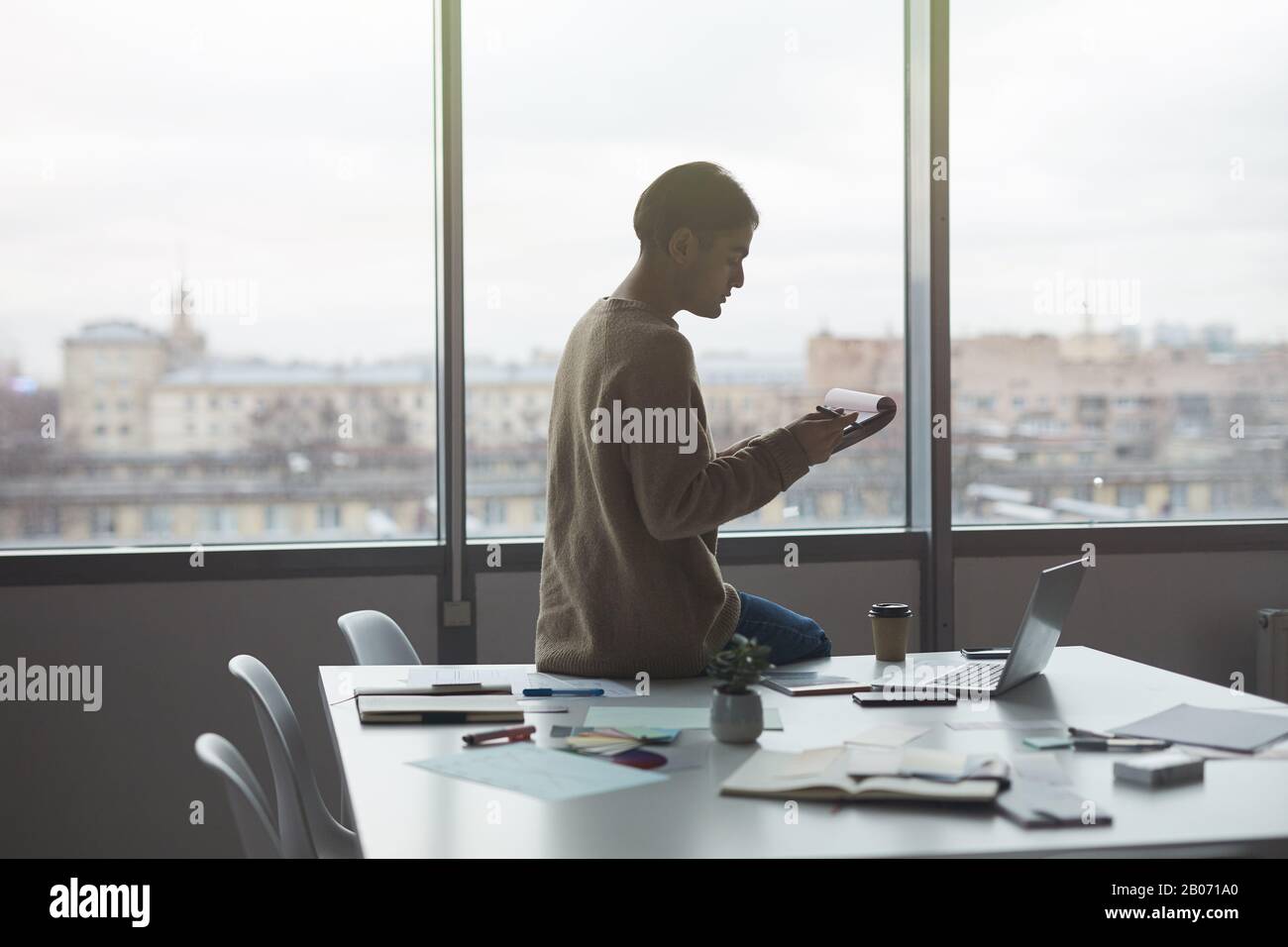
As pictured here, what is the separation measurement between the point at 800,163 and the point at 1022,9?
89 centimetres

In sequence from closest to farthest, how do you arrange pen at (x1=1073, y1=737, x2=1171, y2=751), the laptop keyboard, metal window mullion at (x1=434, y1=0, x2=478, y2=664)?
1. pen at (x1=1073, y1=737, x2=1171, y2=751)
2. the laptop keyboard
3. metal window mullion at (x1=434, y1=0, x2=478, y2=664)

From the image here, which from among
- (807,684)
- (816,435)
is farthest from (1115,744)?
(816,435)

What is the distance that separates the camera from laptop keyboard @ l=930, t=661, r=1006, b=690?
Answer: 2.11 m

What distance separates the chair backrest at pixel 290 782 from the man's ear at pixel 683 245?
1.01m

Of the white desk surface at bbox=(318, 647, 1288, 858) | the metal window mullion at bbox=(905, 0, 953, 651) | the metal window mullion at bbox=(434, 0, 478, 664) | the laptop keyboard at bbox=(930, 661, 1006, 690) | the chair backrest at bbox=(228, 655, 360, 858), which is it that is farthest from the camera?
the metal window mullion at bbox=(905, 0, 953, 651)

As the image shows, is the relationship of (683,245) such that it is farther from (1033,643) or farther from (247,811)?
(247,811)

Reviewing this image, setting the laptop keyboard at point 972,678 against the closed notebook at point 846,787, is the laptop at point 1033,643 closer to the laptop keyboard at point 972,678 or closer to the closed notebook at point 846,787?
the laptop keyboard at point 972,678

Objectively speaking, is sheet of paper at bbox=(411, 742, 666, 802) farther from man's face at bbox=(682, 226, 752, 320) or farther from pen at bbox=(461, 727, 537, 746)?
man's face at bbox=(682, 226, 752, 320)

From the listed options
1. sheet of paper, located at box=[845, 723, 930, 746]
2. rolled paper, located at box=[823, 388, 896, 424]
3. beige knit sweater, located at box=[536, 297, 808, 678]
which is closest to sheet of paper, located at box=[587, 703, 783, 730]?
sheet of paper, located at box=[845, 723, 930, 746]

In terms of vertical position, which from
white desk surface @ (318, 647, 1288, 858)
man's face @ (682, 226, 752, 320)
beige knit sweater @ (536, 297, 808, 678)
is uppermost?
man's face @ (682, 226, 752, 320)

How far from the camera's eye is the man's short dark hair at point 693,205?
2252mm

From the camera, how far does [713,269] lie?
230 centimetres

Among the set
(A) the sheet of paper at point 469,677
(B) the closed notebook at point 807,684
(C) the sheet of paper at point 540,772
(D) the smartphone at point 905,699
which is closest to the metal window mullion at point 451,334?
(A) the sheet of paper at point 469,677

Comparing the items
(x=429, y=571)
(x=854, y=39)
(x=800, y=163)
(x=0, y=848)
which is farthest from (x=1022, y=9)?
(x=0, y=848)
